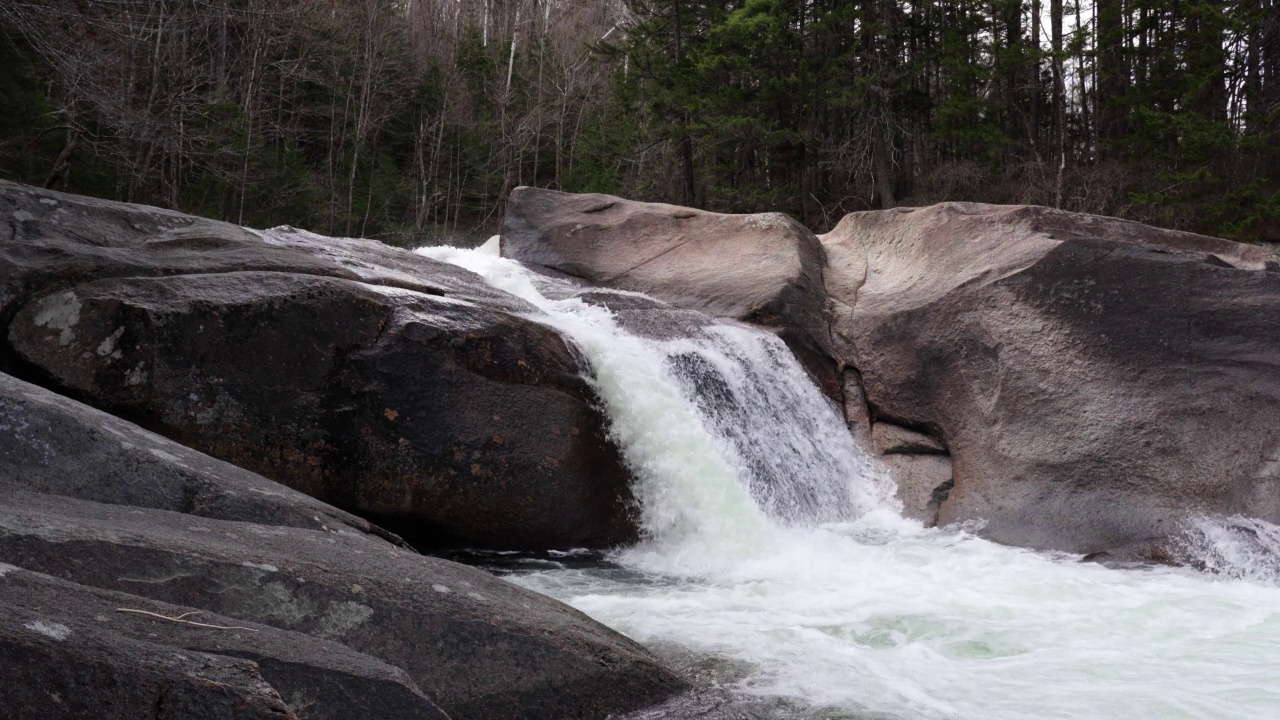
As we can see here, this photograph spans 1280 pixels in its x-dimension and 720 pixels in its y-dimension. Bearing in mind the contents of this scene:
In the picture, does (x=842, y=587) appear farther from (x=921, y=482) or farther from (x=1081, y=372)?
(x=1081, y=372)

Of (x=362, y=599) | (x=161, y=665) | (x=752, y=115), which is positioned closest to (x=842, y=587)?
(x=362, y=599)

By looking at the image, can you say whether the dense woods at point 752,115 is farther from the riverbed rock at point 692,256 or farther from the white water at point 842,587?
the white water at point 842,587

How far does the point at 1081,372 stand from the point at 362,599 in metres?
7.36

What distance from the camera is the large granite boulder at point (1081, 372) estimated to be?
8.20m

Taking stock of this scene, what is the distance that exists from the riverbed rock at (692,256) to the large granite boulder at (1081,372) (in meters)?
0.53

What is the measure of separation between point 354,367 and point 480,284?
2672 millimetres

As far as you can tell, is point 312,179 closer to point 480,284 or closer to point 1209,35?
point 480,284

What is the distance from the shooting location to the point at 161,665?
208cm

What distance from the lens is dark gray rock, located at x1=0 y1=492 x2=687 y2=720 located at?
2.93m

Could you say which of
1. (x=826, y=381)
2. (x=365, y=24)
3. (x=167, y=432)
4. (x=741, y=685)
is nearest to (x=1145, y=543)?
(x=826, y=381)

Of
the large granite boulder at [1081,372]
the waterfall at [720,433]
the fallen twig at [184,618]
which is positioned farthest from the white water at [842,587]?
the fallen twig at [184,618]

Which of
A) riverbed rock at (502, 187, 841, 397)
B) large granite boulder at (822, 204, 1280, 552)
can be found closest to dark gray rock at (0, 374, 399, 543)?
large granite boulder at (822, 204, 1280, 552)

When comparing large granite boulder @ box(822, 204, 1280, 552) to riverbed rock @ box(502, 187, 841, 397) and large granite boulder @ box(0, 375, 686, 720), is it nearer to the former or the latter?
riverbed rock @ box(502, 187, 841, 397)

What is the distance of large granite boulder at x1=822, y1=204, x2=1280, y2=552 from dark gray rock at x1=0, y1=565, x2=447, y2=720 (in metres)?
6.70
